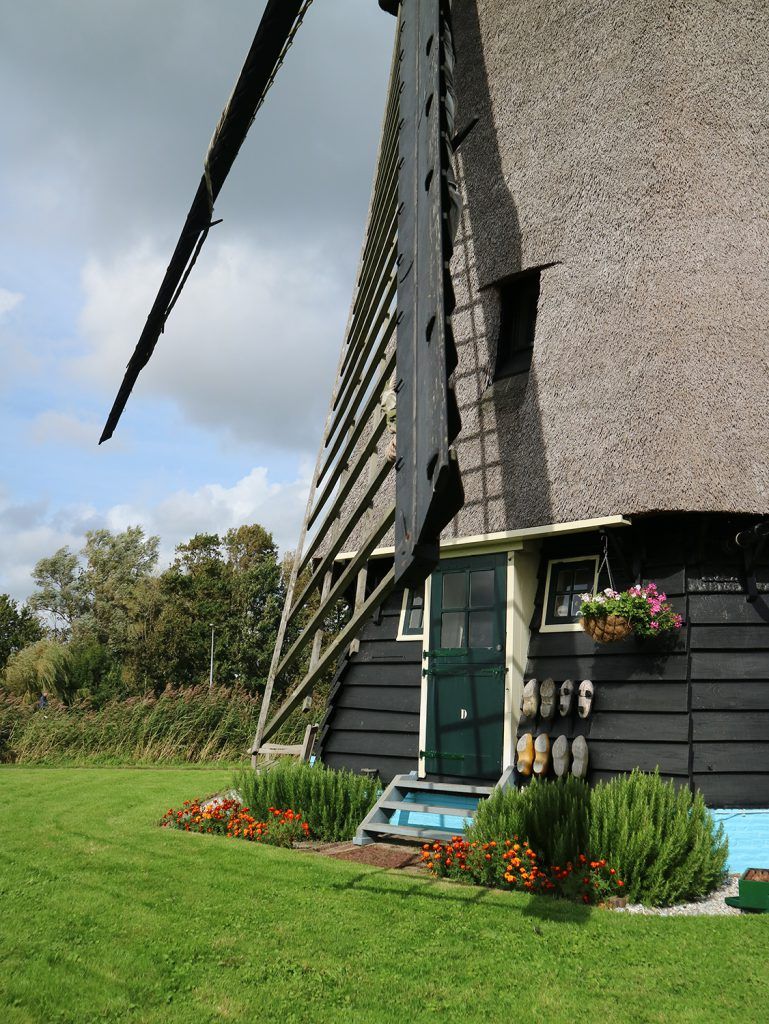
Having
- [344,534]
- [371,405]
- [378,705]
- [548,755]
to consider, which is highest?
[371,405]

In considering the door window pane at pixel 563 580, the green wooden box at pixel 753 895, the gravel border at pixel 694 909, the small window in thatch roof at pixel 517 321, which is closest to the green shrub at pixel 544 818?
the gravel border at pixel 694 909

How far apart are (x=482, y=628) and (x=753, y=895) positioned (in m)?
2.79

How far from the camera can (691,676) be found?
5.46 m

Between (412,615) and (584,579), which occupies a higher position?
(584,579)

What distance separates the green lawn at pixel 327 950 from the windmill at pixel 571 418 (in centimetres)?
146

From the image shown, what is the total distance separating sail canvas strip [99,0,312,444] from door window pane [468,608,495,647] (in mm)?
4568

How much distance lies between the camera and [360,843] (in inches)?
242

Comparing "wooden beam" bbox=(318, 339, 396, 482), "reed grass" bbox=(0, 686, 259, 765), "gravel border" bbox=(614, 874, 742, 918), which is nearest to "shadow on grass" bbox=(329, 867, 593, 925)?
"gravel border" bbox=(614, 874, 742, 918)

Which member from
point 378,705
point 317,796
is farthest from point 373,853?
point 378,705

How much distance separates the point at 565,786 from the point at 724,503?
2.13 m

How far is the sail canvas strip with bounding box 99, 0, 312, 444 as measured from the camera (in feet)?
24.9

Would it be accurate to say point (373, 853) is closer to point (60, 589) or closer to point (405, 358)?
point (405, 358)

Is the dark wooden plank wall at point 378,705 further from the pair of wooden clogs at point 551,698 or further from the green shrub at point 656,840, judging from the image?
the green shrub at point 656,840

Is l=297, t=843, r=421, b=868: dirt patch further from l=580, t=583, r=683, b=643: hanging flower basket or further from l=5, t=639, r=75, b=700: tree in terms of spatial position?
l=5, t=639, r=75, b=700: tree
